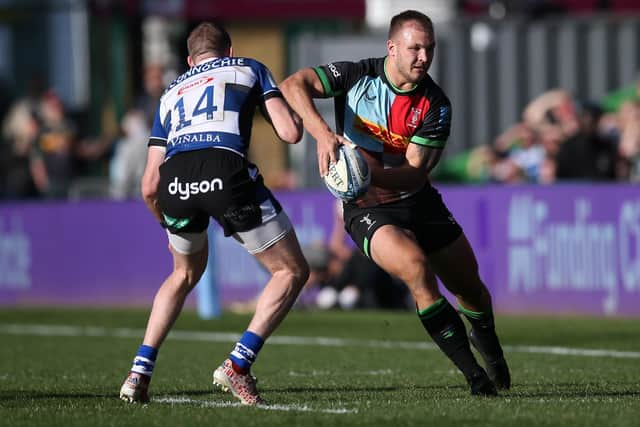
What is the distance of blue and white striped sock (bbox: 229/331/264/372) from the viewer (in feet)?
25.6

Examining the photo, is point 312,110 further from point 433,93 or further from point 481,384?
point 481,384

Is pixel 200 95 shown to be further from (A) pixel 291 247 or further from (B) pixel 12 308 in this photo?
(B) pixel 12 308

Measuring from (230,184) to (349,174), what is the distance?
2.15 ft

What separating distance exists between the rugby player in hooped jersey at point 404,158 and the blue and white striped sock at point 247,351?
88cm

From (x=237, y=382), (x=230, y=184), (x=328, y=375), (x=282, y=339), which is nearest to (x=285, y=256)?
(x=230, y=184)

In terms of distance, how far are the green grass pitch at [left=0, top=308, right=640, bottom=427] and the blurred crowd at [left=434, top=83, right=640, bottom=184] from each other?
2.50m

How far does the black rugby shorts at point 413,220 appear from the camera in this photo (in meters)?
8.34

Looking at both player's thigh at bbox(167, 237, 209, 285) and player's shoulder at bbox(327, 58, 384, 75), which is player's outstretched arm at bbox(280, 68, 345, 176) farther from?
player's thigh at bbox(167, 237, 209, 285)

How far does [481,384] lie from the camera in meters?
8.15

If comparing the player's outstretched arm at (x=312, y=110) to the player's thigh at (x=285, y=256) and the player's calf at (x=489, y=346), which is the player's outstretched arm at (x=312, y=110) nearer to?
the player's thigh at (x=285, y=256)

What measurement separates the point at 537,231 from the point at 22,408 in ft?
28.9

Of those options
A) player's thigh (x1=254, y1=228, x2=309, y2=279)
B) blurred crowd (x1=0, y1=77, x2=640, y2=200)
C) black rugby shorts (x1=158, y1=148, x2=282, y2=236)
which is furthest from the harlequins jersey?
blurred crowd (x1=0, y1=77, x2=640, y2=200)

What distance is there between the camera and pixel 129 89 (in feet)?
89.2

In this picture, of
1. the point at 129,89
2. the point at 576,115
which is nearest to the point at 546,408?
the point at 576,115
